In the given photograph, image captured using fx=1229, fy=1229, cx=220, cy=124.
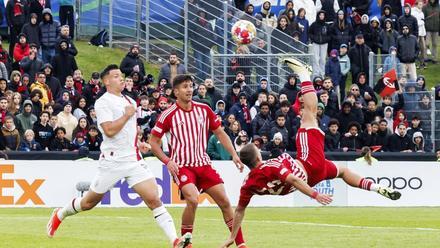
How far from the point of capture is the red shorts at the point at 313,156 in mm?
16781

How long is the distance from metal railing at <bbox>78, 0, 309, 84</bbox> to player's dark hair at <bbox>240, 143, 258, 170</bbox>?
18.8 metres

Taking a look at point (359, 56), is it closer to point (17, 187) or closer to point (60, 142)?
point (60, 142)

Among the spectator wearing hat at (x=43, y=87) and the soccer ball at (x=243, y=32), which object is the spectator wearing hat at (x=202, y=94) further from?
the spectator wearing hat at (x=43, y=87)

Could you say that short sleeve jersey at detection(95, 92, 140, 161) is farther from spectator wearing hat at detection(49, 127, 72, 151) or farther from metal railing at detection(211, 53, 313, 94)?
metal railing at detection(211, 53, 313, 94)

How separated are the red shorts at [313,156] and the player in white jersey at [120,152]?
2.11 meters

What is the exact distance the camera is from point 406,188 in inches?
1141

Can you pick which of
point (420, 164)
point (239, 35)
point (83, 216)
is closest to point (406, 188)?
point (420, 164)

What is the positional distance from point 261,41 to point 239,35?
2044 mm

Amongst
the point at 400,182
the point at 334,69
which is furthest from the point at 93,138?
the point at 334,69

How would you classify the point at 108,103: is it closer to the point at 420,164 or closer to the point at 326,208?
the point at 326,208

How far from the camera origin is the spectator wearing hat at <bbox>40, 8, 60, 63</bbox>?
3422 cm

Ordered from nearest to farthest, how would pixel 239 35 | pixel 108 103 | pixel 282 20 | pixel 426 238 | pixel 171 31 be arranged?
pixel 108 103
pixel 426 238
pixel 239 35
pixel 282 20
pixel 171 31

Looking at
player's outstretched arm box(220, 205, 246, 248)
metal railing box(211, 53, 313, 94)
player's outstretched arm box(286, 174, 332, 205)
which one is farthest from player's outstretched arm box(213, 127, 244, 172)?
metal railing box(211, 53, 313, 94)

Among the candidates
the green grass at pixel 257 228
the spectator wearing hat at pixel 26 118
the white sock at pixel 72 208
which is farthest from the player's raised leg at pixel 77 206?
the spectator wearing hat at pixel 26 118
